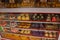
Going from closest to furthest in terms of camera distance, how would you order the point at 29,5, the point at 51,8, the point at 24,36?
1. the point at 51,8
2. the point at 29,5
3. the point at 24,36

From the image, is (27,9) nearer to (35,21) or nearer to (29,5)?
(29,5)

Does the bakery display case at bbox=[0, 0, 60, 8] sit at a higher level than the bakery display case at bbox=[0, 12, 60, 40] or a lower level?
higher

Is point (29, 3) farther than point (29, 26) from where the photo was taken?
No

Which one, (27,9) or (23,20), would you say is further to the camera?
(23,20)

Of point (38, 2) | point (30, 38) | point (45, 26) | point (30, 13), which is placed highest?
point (38, 2)

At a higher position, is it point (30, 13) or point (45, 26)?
point (30, 13)

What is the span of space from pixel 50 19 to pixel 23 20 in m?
0.70

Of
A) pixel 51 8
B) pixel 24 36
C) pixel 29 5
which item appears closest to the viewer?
pixel 51 8

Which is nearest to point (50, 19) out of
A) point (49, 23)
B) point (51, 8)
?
point (49, 23)

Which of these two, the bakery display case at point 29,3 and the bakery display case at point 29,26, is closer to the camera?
the bakery display case at point 29,3

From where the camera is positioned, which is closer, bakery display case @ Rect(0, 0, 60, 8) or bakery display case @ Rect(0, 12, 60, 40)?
bakery display case @ Rect(0, 0, 60, 8)

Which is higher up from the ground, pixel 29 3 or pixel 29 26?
pixel 29 3

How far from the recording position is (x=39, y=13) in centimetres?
387

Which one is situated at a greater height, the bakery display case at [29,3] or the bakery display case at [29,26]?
the bakery display case at [29,3]
